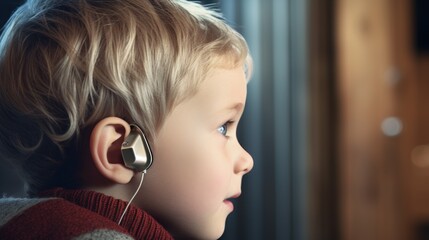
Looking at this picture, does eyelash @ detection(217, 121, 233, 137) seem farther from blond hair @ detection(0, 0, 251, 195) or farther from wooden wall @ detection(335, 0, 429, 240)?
wooden wall @ detection(335, 0, 429, 240)

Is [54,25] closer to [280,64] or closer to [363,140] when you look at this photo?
[280,64]

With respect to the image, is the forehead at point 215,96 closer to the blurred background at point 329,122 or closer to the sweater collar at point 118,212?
the sweater collar at point 118,212

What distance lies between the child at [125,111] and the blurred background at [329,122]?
1035mm

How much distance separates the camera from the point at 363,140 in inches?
90.5

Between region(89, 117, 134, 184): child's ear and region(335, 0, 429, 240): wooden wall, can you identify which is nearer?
region(89, 117, 134, 184): child's ear

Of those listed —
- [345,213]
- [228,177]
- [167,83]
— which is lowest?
[345,213]

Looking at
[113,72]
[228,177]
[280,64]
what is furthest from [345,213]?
[113,72]

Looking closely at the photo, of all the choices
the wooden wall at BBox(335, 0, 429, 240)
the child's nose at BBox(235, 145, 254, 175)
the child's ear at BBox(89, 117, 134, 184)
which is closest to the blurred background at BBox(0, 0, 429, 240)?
the wooden wall at BBox(335, 0, 429, 240)

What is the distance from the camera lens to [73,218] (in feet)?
2.16

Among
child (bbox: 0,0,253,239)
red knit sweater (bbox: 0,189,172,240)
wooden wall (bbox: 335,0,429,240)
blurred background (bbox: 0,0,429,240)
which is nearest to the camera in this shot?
red knit sweater (bbox: 0,189,172,240)

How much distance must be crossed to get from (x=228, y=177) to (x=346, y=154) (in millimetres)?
1530

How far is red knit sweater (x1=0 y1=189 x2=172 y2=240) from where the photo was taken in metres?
0.64

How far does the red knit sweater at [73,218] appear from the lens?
0.64 m

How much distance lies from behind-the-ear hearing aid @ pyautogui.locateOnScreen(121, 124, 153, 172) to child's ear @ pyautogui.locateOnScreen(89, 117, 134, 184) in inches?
0.5
